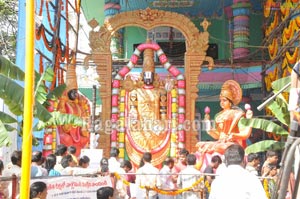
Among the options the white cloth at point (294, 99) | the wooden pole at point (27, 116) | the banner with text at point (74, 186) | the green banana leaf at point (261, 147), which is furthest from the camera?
the green banana leaf at point (261, 147)

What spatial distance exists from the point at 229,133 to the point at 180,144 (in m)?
2.09

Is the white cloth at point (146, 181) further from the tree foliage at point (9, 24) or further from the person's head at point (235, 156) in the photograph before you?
the tree foliage at point (9, 24)

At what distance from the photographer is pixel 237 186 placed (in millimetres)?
3148

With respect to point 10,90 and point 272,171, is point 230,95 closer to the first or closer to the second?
point 272,171

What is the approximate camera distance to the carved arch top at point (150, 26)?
13.6 meters

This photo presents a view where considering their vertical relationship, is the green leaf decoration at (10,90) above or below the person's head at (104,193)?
above

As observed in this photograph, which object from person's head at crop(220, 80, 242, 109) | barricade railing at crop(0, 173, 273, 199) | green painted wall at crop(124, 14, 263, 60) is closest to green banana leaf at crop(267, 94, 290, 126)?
person's head at crop(220, 80, 242, 109)

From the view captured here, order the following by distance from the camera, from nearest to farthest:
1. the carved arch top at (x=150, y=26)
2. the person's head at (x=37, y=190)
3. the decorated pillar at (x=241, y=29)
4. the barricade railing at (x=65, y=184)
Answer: the person's head at (x=37, y=190) → the barricade railing at (x=65, y=184) → the carved arch top at (x=150, y=26) → the decorated pillar at (x=241, y=29)

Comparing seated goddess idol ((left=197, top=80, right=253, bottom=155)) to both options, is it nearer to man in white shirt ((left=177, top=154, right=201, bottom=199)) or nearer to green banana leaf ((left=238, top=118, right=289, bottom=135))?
green banana leaf ((left=238, top=118, right=289, bottom=135))

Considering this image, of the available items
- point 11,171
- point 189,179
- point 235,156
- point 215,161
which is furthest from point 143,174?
point 235,156

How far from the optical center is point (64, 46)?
49.9ft

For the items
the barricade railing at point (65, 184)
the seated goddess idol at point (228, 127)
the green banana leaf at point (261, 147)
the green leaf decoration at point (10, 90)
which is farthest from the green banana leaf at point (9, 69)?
the green banana leaf at point (261, 147)

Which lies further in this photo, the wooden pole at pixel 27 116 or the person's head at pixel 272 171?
the person's head at pixel 272 171

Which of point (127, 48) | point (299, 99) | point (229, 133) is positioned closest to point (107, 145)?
point (229, 133)
